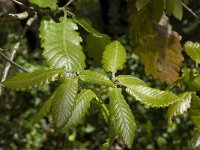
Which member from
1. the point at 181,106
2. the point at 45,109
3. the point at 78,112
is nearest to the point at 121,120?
the point at 78,112

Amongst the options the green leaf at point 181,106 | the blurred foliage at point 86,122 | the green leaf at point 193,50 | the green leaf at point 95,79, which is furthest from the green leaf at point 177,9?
the blurred foliage at point 86,122

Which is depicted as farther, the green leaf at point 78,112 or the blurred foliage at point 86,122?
the blurred foliage at point 86,122

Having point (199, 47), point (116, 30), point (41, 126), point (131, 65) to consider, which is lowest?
point (41, 126)

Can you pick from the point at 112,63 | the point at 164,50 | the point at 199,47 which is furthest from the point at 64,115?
the point at 164,50

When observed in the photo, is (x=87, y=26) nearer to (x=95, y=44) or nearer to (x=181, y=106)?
(x=95, y=44)

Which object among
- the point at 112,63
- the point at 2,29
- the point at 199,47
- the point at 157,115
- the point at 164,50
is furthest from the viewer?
the point at 2,29

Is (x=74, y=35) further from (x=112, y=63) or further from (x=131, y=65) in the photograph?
(x=131, y=65)

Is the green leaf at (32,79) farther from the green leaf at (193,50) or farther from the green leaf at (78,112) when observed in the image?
the green leaf at (193,50)

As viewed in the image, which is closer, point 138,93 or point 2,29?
point 138,93
